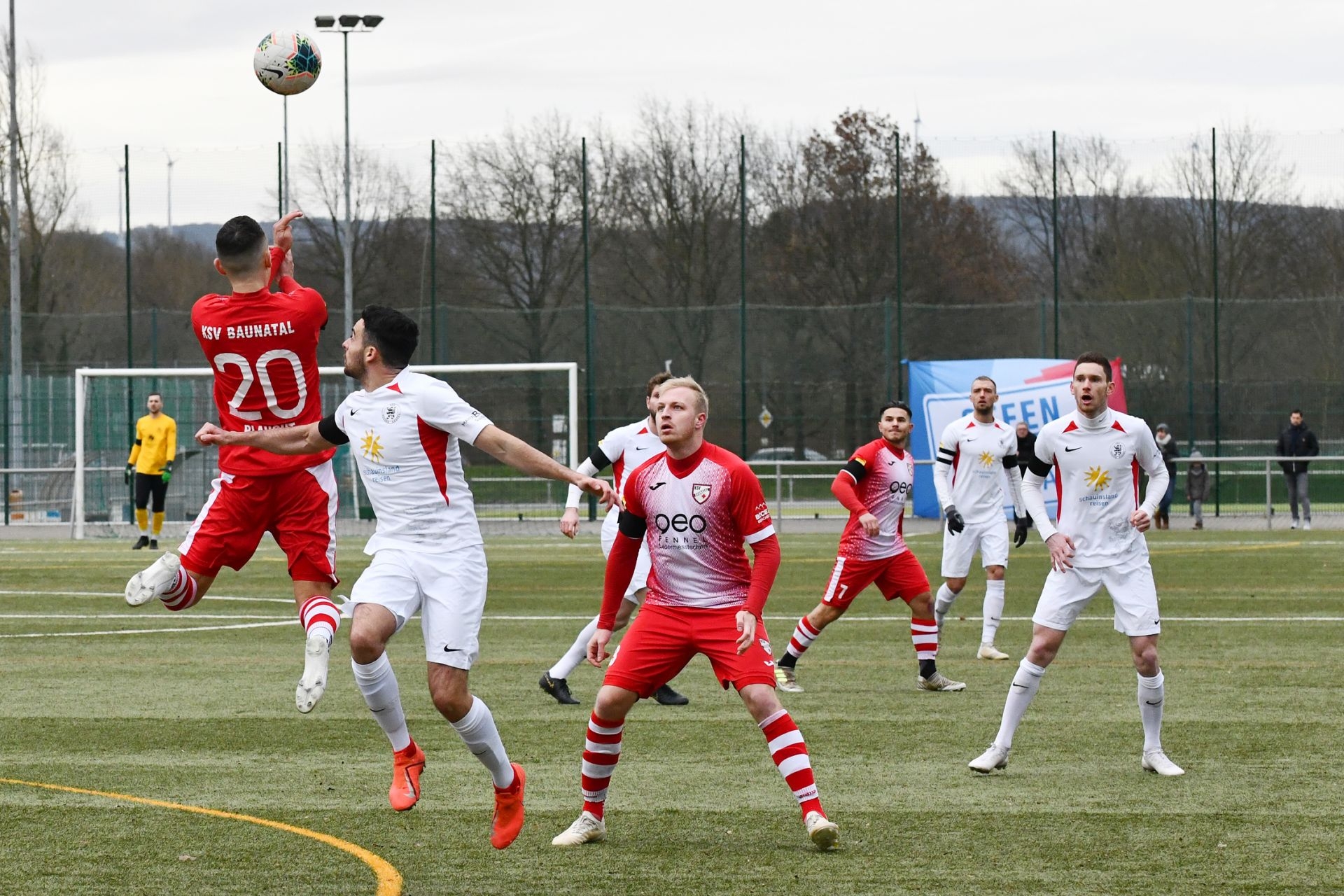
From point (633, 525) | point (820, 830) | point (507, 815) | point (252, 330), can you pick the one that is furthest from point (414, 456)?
point (820, 830)

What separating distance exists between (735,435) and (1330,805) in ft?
97.1

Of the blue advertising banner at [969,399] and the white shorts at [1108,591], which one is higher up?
the blue advertising banner at [969,399]

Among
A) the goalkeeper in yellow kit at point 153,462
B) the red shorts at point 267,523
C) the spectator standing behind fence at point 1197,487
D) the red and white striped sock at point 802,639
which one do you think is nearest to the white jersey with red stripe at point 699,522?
the red shorts at point 267,523

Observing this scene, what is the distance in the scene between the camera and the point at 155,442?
24953mm

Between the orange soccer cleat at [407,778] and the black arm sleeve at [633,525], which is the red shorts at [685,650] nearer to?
the black arm sleeve at [633,525]

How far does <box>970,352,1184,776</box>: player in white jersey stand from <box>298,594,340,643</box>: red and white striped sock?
331cm

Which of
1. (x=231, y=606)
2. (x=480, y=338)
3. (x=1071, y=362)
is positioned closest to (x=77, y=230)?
(x=480, y=338)

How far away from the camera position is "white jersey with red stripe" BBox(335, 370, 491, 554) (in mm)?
7062

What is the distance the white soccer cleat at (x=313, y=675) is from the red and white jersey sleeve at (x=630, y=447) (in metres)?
3.76

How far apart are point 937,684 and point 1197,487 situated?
21499 millimetres

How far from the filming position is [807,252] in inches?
1742

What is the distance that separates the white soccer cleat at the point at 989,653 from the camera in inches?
523

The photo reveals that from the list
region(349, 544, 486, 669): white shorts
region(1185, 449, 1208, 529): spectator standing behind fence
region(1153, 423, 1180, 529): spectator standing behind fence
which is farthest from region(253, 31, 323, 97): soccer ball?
region(1185, 449, 1208, 529): spectator standing behind fence

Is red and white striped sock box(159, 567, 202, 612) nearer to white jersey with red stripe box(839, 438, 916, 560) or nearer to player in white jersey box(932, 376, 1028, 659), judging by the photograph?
white jersey with red stripe box(839, 438, 916, 560)
